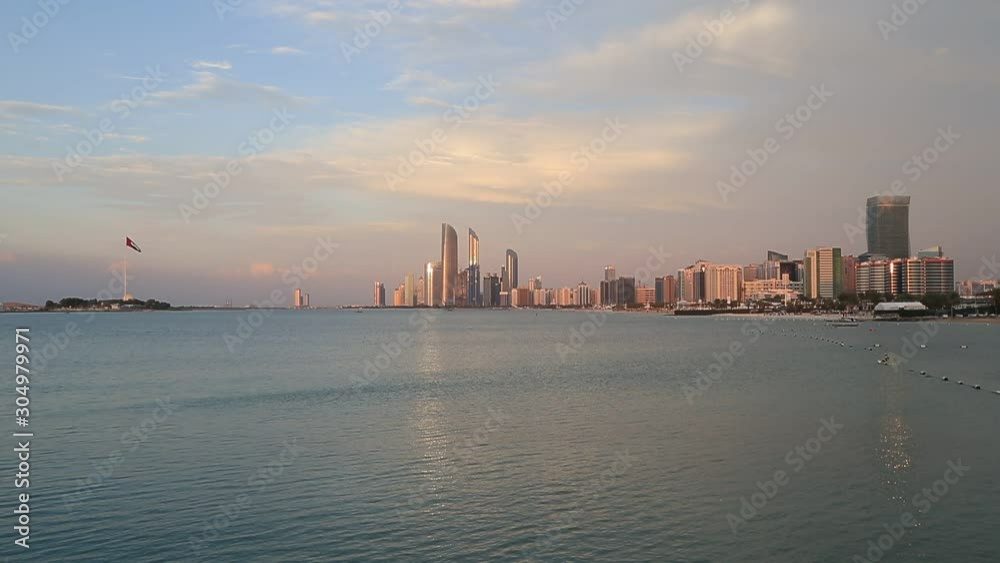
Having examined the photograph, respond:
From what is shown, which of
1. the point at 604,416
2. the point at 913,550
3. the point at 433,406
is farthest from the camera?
the point at 433,406

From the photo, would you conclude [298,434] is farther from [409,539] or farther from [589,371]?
[589,371]

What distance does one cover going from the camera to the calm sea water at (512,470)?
16.7 metres

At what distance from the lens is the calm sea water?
1669cm

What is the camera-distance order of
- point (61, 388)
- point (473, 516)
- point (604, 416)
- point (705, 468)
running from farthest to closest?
point (61, 388) < point (604, 416) < point (705, 468) < point (473, 516)

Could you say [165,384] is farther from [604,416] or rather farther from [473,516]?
[473,516]

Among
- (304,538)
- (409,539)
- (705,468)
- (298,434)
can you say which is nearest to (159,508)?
(304,538)

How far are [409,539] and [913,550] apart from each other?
446 inches

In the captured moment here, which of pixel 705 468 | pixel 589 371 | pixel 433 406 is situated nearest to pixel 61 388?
pixel 433 406

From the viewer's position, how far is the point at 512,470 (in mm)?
23234

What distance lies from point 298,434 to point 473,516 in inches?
518

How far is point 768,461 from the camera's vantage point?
2436 cm

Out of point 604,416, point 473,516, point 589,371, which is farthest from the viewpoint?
point 589,371

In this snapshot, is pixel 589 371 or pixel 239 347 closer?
pixel 589 371

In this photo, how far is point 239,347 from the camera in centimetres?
8925
